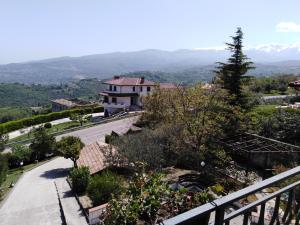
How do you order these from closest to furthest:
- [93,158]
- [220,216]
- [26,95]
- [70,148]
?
[220,216]
[70,148]
[93,158]
[26,95]

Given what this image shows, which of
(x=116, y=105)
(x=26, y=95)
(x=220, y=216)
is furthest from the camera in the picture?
(x=26, y=95)

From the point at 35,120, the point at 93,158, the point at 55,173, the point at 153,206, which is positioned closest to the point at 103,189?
the point at 93,158

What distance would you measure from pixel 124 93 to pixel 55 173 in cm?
3326

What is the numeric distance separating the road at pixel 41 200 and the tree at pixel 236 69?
1422cm

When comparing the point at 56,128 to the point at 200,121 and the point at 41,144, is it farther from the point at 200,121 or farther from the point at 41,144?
the point at 200,121

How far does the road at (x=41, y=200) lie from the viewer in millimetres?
18578

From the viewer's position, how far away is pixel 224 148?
72.5 feet

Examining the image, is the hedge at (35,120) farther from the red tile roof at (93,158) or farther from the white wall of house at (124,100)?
the red tile roof at (93,158)

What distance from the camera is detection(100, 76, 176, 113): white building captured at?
5872 cm

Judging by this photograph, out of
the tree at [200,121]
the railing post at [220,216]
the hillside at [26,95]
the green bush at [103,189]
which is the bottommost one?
the hillside at [26,95]

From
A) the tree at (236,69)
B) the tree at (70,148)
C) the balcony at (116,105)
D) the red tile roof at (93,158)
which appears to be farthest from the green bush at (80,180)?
the balcony at (116,105)

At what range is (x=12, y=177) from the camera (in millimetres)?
28469

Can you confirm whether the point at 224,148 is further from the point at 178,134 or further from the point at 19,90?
the point at 19,90

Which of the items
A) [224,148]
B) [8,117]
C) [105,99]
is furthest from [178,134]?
[8,117]
